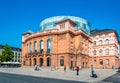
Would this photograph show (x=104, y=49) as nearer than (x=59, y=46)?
No

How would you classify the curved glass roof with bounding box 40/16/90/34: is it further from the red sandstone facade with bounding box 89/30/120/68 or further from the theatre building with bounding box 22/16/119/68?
the theatre building with bounding box 22/16/119/68

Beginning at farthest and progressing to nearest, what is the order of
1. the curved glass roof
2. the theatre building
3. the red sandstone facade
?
the red sandstone facade → the curved glass roof → the theatre building

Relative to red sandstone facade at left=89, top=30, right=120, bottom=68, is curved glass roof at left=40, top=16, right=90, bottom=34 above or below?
above

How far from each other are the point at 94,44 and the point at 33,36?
104 ft

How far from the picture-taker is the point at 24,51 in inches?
2854

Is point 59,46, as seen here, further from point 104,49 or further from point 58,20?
point 104,49

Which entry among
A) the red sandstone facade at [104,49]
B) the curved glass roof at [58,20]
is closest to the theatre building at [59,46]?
the curved glass roof at [58,20]

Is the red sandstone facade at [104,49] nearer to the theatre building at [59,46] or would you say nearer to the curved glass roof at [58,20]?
the curved glass roof at [58,20]

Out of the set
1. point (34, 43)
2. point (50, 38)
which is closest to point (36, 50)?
point (34, 43)

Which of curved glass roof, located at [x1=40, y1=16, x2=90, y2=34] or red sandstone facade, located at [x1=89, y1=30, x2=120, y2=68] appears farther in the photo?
red sandstone facade, located at [x1=89, y1=30, x2=120, y2=68]

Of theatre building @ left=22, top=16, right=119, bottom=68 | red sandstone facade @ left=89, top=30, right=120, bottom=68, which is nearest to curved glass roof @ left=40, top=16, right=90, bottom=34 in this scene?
red sandstone facade @ left=89, top=30, right=120, bottom=68

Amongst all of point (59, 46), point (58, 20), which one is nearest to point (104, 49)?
point (58, 20)

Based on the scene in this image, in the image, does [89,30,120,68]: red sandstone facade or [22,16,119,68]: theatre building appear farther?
[89,30,120,68]: red sandstone facade

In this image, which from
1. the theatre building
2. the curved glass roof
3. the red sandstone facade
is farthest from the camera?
the red sandstone facade
